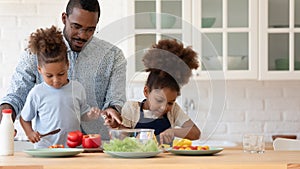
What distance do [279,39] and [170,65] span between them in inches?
71.3

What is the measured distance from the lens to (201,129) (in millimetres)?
2727

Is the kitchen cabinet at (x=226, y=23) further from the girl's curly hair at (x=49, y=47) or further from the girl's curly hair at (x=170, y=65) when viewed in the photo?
the girl's curly hair at (x=170, y=65)

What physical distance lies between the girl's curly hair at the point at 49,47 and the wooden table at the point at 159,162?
2.45 ft

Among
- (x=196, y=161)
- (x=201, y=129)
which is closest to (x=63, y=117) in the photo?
(x=201, y=129)

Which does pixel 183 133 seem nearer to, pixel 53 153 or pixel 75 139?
pixel 75 139

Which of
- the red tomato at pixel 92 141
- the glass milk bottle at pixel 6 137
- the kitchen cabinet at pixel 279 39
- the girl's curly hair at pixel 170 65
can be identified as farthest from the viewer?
the kitchen cabinet at pixel 279 39

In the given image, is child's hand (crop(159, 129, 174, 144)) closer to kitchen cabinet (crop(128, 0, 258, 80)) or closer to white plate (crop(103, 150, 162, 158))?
white plate (crop(103, 150, 162, 158))

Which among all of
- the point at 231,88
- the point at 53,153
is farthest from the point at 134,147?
the point at 231,88

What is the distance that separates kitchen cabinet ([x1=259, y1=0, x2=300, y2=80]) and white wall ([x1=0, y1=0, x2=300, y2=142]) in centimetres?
32

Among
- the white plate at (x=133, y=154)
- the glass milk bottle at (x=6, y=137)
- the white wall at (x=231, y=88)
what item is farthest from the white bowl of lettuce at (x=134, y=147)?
the white wall at (x=231, y=88)

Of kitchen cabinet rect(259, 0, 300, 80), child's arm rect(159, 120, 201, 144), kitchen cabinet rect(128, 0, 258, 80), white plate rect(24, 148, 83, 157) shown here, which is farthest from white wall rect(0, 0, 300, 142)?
white plate rect(24, 148, 83, 157)

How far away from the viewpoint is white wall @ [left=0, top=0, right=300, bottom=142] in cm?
451

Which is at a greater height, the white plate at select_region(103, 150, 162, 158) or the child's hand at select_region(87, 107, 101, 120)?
the child's hand at select_region(87, 107, 101, 120)

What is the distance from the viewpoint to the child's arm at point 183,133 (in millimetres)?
2627
